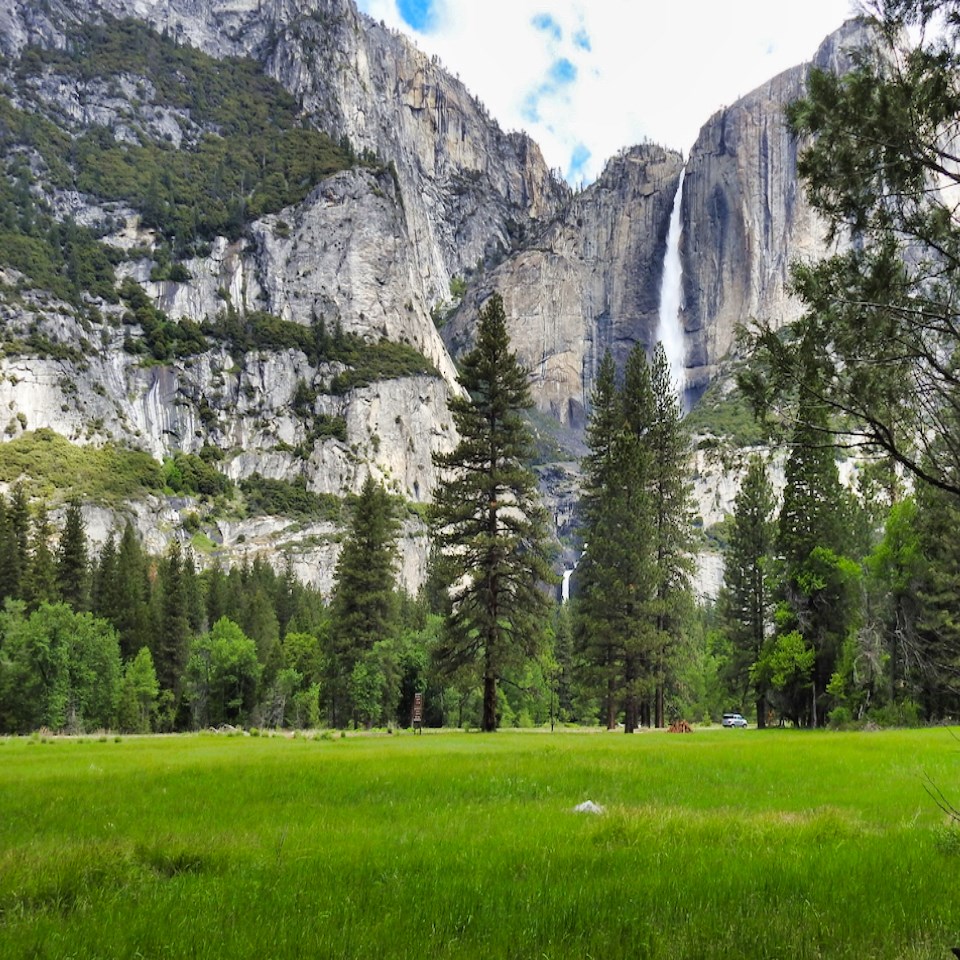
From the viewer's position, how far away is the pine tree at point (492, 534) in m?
29.7

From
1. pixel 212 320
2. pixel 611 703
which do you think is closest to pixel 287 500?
pixel 212 320

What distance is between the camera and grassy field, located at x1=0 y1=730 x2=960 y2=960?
4176 mm

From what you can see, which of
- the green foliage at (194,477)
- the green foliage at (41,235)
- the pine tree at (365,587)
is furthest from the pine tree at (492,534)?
the green foliage at (41,235)

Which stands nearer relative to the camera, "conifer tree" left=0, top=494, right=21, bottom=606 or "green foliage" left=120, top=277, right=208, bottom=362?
"conifer tree" left=0, top=494, right=21, bottom=606

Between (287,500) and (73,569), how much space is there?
243 feet

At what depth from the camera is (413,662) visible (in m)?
57.4

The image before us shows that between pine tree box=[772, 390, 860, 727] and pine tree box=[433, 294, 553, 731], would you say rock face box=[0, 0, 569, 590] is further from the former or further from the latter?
pine tree box=[433, 294, 553, 731]

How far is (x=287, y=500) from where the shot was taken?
13912 cm

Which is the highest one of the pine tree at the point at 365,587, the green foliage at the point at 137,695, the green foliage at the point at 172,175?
the green foliage at the point at 172,175

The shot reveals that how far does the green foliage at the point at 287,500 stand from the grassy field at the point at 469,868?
419 feet

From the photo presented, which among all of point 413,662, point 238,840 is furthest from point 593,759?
point 413,662

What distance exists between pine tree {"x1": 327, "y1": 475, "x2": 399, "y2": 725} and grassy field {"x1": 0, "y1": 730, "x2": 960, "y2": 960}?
35.2 meters

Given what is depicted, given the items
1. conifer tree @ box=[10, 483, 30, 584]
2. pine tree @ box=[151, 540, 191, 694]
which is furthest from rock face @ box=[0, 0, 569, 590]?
pine tree @ box=[151, 540, 191, 694]

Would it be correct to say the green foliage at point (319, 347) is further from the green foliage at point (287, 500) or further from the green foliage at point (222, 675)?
the green foliage at point (222, 675)
